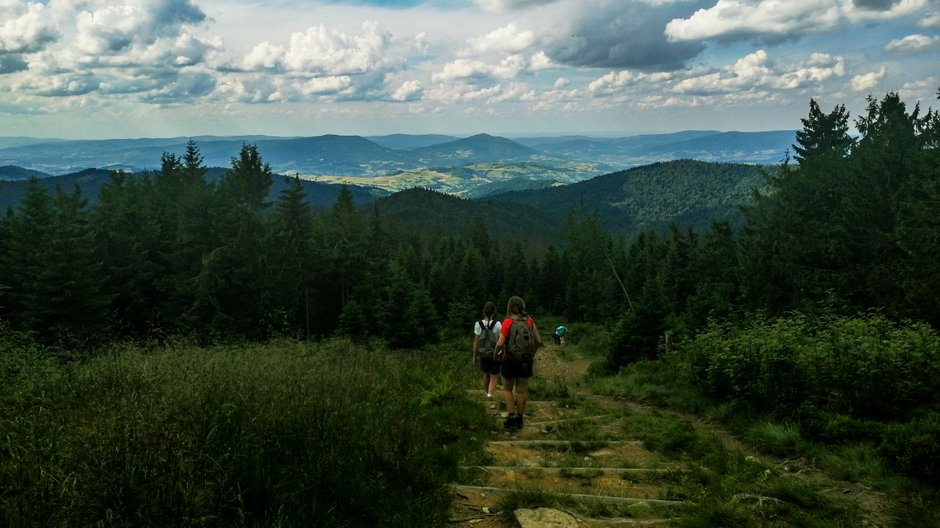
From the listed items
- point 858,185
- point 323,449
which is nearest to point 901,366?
point 323,449

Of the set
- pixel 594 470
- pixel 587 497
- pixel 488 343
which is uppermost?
pixel 488 343

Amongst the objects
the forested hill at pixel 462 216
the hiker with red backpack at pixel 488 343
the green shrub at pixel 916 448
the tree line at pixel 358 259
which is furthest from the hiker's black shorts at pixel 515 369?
the forested hill at pixel 462 216

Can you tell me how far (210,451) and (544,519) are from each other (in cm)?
277

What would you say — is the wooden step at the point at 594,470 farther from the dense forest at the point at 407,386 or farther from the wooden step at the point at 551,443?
the wooden step at the point at 551,443

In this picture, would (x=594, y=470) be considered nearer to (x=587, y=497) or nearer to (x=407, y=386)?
(x=587, y=497)

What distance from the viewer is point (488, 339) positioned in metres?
9.92

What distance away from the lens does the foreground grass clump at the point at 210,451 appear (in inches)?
128

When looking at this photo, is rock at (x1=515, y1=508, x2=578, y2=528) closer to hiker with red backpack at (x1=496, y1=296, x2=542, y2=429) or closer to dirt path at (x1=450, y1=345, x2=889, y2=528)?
dirt path at (x1=450, y1=345, x2=889, y2=528)

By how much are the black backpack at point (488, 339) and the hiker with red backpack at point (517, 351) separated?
58.0 inches

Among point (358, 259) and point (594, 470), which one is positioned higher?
point (594, 470)

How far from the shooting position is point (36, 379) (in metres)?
5.45

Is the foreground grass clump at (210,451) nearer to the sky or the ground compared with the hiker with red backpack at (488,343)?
nearer to the sky

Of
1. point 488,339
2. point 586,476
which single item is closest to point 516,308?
point 488,339

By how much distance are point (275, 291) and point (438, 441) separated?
111ft
